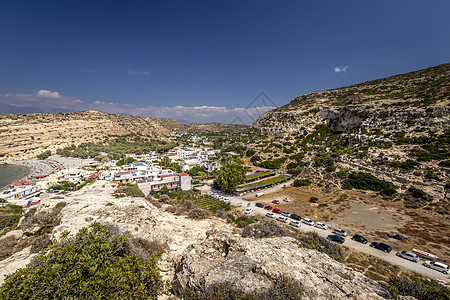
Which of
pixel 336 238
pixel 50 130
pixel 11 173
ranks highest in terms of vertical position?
pixel 50 130

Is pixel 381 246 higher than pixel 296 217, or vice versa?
pixel 381 246

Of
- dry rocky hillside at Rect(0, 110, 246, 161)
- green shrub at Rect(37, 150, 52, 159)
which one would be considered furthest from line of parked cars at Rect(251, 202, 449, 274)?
dry rocky hillside at Rect(0, 110, 246, 161)

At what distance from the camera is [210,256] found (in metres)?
8.70

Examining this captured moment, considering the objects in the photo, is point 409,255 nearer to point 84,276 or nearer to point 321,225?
point 321,225

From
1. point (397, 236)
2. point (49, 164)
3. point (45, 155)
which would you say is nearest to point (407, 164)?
point (397, 236)

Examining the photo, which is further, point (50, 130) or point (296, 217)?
point (50, 130)

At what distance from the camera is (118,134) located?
326 ft

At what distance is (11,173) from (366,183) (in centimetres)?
9331

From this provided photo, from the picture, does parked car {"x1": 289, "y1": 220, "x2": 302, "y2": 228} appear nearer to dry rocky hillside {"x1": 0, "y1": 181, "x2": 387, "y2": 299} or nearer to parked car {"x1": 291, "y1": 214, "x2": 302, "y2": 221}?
parked car {"x1": 291, "y1": 214, "x2": 302, "y2": 221}

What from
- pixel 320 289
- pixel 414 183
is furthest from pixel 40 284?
pixel 414 183

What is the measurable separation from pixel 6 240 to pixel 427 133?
53328 millimetres

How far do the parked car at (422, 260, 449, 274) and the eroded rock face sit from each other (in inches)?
377

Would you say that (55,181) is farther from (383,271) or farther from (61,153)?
(383,271)

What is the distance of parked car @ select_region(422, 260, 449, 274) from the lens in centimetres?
1171
